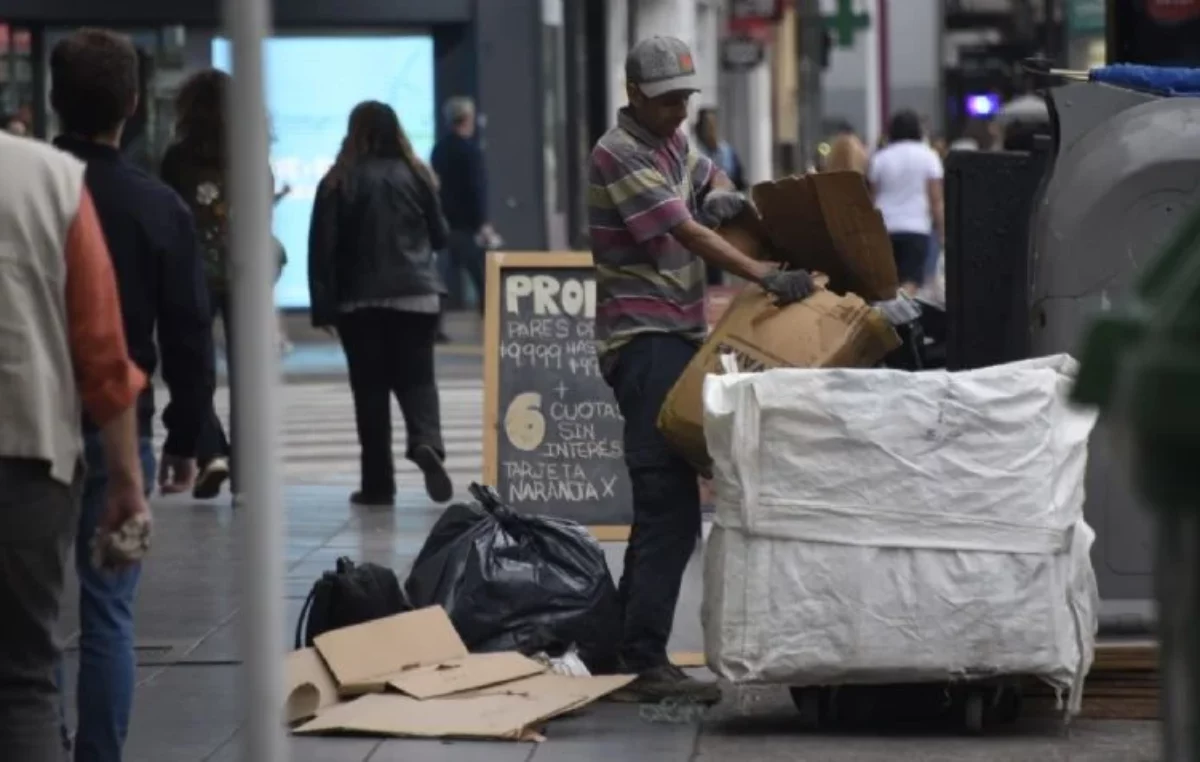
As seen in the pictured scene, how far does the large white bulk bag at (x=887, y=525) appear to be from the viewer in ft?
22.5

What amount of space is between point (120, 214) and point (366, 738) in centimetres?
167

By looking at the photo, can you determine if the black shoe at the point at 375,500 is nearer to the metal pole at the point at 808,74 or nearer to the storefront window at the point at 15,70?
the storefront window at the point at 15,70

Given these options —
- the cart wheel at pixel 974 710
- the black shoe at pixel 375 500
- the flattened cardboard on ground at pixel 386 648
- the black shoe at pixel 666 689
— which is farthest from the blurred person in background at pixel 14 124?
the cart wheel at pixel 974 710

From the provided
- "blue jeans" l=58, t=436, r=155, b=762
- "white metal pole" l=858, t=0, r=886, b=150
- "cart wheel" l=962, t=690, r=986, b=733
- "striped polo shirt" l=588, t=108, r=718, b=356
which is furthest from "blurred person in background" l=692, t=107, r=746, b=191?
"white metal pole" l=858, t=0, r=886, b=150

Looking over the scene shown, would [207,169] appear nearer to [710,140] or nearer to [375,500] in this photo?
[375,500]

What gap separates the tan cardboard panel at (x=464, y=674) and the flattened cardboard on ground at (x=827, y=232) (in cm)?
134

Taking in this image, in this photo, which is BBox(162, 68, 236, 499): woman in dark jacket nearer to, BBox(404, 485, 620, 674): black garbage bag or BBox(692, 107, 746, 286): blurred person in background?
BBox(404, 485, 620, 674): black garbage bag

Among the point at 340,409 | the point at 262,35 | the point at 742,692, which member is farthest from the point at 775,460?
the point at 340,409

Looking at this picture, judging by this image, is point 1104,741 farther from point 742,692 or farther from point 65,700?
point 65,700

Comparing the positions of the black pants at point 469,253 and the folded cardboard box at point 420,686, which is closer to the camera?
the folded cardboard box at point 420,686

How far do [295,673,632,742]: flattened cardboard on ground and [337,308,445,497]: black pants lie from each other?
461 centimetres

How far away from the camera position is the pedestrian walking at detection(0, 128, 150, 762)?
16.1ft

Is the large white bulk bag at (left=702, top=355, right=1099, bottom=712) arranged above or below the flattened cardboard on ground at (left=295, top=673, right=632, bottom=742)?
above

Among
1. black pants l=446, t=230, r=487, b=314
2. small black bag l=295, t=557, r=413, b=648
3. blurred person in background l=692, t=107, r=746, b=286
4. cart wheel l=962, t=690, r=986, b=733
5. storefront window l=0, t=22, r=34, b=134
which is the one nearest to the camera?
cart wheel l=962, t=690, r=986, b=733
